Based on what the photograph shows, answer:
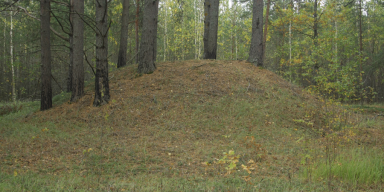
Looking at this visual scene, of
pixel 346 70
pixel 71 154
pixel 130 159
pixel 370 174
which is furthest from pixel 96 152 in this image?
pixel 346 70

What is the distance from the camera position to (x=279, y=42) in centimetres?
2770

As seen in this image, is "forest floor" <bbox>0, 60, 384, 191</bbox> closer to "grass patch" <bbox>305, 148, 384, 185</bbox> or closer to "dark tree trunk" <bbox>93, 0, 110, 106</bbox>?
"grass patch" <bbox>305, 148, 384, 185</bbox>

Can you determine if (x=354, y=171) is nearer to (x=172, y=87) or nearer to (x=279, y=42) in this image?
(x=172, y=87)

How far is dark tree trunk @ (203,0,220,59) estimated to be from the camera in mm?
12695

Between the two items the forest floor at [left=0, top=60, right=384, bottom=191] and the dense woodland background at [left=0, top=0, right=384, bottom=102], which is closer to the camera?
the forest floor at [left=0, top=60, right=384, bottom=191]

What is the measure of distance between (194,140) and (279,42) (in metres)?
24.6

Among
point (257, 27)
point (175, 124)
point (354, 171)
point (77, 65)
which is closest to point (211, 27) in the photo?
point (257, 27)

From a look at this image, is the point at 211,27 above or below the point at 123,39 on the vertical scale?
above

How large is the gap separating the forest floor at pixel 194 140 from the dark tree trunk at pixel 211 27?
158 centimetres

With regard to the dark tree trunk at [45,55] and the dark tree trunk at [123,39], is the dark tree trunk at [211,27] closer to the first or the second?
the dark tree trunk at [123,39]

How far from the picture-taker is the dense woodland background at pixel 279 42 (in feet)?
42.8

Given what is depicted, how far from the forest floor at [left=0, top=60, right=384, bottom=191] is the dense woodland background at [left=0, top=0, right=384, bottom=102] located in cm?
210

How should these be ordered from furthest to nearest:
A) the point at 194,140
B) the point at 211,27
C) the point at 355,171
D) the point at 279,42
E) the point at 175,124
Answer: the point at 279,42, the point at 211,27, the point at 175,124, the point at 194,140, the point at 355,171

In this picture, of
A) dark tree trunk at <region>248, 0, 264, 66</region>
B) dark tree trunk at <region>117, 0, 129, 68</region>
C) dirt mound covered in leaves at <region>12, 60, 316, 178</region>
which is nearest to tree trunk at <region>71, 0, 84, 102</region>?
dirt mound covered in leaves at <region>12, 60, 316, 178</region>
